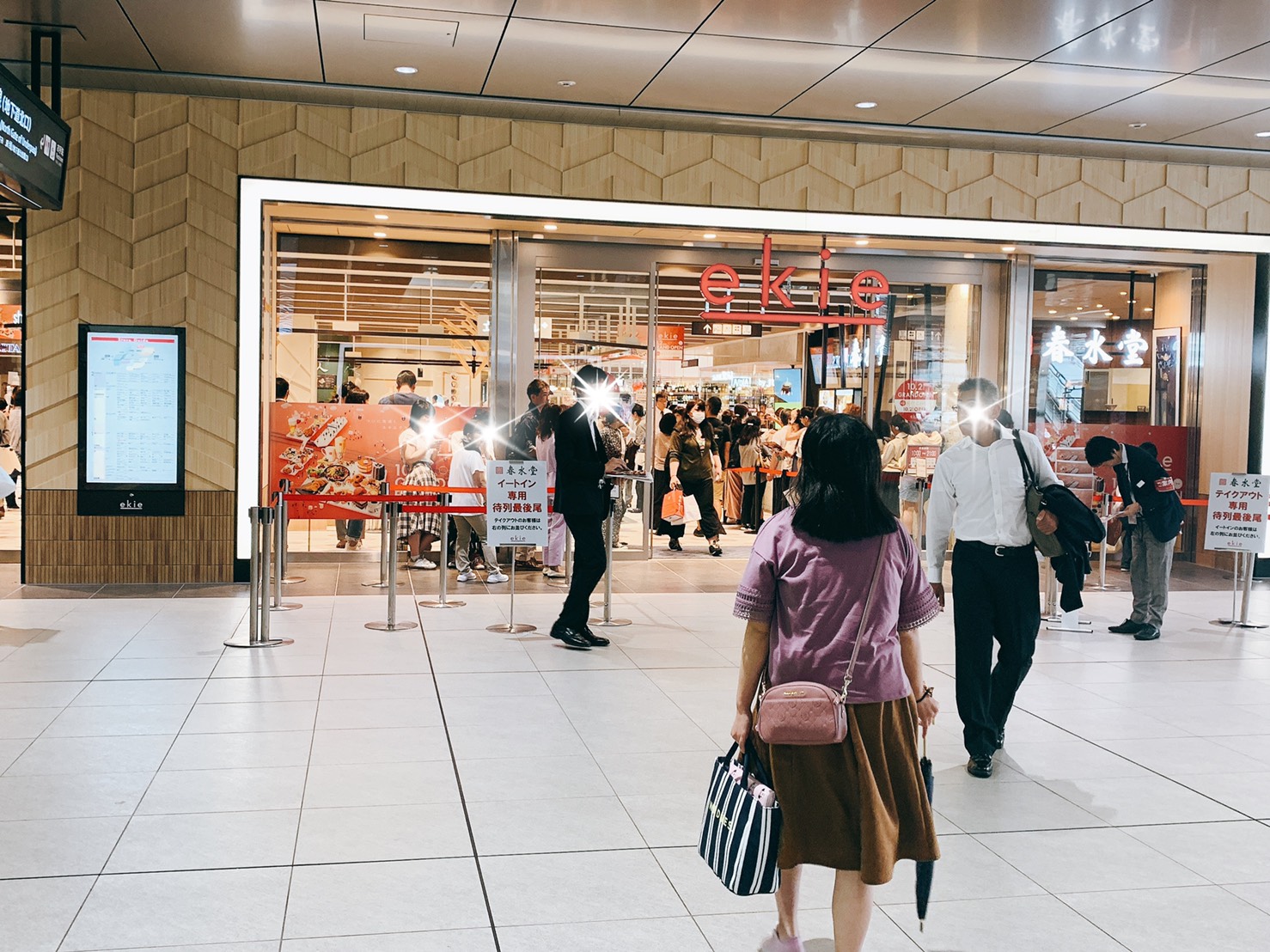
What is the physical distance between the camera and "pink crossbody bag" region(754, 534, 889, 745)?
8.89ft

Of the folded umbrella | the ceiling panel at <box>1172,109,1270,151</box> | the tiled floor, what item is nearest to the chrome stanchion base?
the tiled floor

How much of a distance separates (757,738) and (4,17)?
23.1 feet

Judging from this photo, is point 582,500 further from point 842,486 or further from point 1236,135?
point 1236,135

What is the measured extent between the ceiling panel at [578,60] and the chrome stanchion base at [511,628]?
3.74 meters

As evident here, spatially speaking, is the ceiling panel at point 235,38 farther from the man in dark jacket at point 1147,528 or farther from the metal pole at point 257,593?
the man in dark jacket at point 1147,528

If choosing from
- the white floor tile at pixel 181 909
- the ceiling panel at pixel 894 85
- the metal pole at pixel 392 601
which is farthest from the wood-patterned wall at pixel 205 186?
the white floor tile at pixel 181 909

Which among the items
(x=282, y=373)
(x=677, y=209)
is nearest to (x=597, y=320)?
(x=677, y=209)

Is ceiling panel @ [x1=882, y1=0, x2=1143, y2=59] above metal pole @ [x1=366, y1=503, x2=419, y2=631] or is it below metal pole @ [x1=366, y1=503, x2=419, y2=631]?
above

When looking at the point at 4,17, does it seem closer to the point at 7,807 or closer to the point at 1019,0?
the point at 7,807

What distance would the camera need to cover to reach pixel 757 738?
9.61 feet

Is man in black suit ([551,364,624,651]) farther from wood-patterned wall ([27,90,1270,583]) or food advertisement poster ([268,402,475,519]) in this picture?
food advertisement poster ([268,402,475,519])

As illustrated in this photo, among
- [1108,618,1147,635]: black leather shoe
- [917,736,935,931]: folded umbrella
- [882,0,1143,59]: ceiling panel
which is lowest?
[1108,618,1147,635]: black leather shoe

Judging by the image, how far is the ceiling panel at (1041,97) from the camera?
26.9ft

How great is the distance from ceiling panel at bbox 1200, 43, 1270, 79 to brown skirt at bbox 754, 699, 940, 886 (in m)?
6.59
